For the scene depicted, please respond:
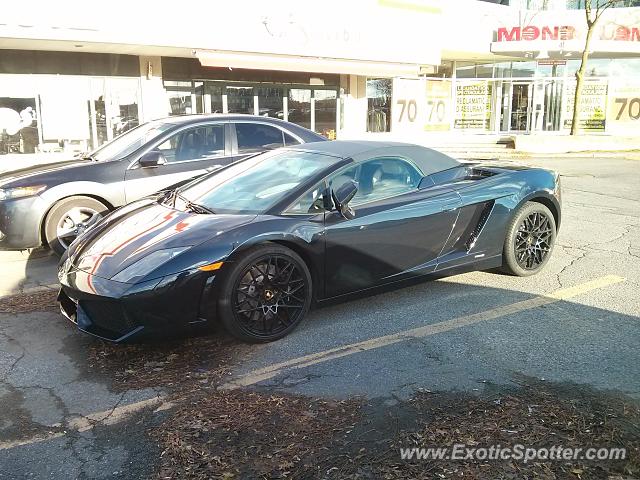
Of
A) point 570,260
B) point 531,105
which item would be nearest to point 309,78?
point 531,105

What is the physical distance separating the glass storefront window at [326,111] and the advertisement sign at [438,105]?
15.9 feet

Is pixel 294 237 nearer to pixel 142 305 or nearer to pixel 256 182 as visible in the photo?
pixel 256 182

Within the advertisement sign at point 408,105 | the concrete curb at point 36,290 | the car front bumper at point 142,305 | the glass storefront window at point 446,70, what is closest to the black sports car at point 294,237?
the car front bumper at point 142,305

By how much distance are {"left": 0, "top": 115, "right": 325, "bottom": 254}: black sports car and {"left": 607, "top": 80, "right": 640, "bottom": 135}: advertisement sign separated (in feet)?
68.6

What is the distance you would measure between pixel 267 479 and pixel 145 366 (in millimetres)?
1531

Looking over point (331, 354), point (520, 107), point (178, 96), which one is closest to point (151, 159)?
point (331, 354)

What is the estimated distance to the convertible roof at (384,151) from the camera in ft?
15.5

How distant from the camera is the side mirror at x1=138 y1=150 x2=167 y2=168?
643cm

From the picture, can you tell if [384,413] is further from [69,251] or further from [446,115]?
[446,115]

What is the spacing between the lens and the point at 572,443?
8.96ft

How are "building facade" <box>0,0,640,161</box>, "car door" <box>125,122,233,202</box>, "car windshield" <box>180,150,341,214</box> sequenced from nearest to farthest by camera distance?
"car windshield" <box>180,150,341,214</box> < "car door" <box>125,122,233,202</box> < "building facade" <box>0,0,640,161</box>

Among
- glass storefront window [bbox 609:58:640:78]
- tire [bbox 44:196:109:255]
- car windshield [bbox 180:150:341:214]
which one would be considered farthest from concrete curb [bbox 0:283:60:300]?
glass storefront window [bbox 609:58:640:78]

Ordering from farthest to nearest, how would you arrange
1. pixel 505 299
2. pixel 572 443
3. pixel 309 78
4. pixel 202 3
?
pixel 309 78
pixel 202 3
pixel 505 299
pixel 572 443

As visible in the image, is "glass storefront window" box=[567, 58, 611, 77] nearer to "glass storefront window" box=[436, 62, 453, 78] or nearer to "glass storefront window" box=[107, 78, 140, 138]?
"glass storefront window" box=[436, 62, 453, 78]
